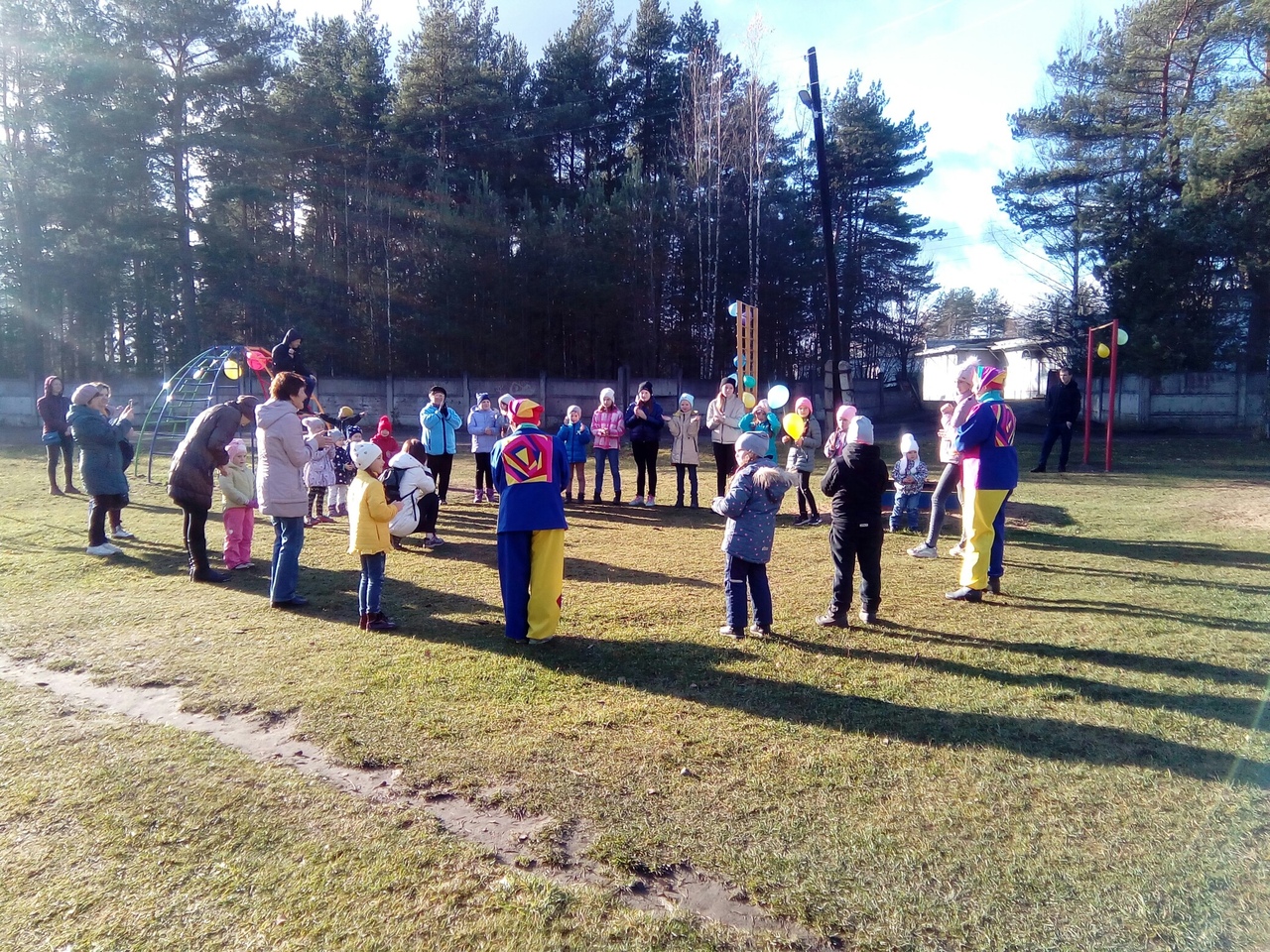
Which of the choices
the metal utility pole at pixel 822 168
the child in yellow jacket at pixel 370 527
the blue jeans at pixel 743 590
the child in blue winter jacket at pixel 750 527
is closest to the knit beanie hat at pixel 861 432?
the child in blue winter jacket at pixel 750 527

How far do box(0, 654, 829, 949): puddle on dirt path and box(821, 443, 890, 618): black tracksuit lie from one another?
3.46m

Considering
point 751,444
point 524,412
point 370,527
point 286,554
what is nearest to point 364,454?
point 370,527

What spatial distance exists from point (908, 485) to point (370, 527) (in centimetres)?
729

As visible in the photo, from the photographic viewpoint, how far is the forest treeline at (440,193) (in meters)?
26.9

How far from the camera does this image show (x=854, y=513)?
20.4ft

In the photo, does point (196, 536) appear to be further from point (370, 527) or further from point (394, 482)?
point (370, 527)

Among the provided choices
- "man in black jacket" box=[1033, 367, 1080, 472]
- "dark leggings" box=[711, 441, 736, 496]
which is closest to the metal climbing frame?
"dark leggings" box=[711, 441, 736, 496]

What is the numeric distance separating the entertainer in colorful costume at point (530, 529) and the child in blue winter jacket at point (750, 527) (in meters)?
1.24

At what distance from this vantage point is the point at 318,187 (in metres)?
29.5

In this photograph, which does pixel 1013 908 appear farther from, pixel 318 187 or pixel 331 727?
pixel 318 187

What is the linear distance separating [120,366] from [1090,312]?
37.3 m

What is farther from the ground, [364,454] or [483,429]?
[483,429]

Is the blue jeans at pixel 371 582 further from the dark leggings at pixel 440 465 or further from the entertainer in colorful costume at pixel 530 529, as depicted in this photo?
the dark leggings at pixel 440 465

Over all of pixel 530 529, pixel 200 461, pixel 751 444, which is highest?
pixel 751 444
